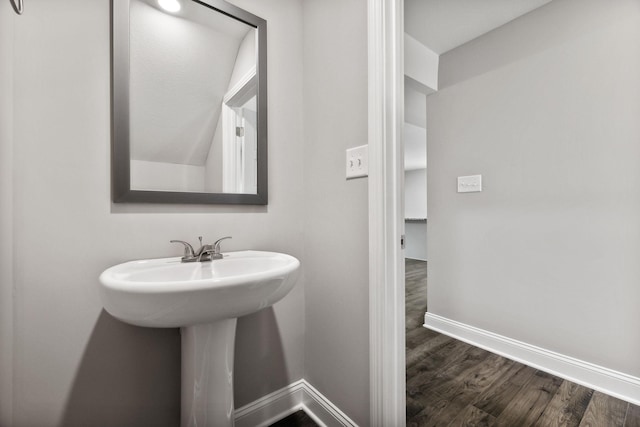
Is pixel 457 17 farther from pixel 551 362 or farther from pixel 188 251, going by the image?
pixel 551 362

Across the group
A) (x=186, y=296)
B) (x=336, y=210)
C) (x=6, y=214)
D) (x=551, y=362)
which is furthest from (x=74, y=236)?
(x=551, y=362)

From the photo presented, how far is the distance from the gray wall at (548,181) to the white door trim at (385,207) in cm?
126

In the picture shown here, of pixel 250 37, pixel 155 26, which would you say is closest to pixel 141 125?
pixel 155 26

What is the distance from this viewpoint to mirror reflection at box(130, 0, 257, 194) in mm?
952

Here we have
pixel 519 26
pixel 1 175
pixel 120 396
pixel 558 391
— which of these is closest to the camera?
pixel 1 175

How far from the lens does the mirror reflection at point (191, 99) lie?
0.95 meters

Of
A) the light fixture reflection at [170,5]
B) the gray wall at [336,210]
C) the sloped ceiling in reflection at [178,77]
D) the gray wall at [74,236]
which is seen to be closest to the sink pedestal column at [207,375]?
the gray wall at [74,236]

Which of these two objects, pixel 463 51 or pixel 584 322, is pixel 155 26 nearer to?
pixel 463 51

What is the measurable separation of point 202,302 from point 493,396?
1.55 m

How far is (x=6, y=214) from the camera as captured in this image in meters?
0.73

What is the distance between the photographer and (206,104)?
3.62ft

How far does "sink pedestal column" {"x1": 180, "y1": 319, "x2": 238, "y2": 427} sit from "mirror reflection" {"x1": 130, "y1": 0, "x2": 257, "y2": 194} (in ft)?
1.78

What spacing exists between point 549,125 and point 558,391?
1498 millimetres

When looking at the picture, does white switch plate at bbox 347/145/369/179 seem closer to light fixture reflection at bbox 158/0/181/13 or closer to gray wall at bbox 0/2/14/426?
light fixture reflection at bbox 158/0/181/13
